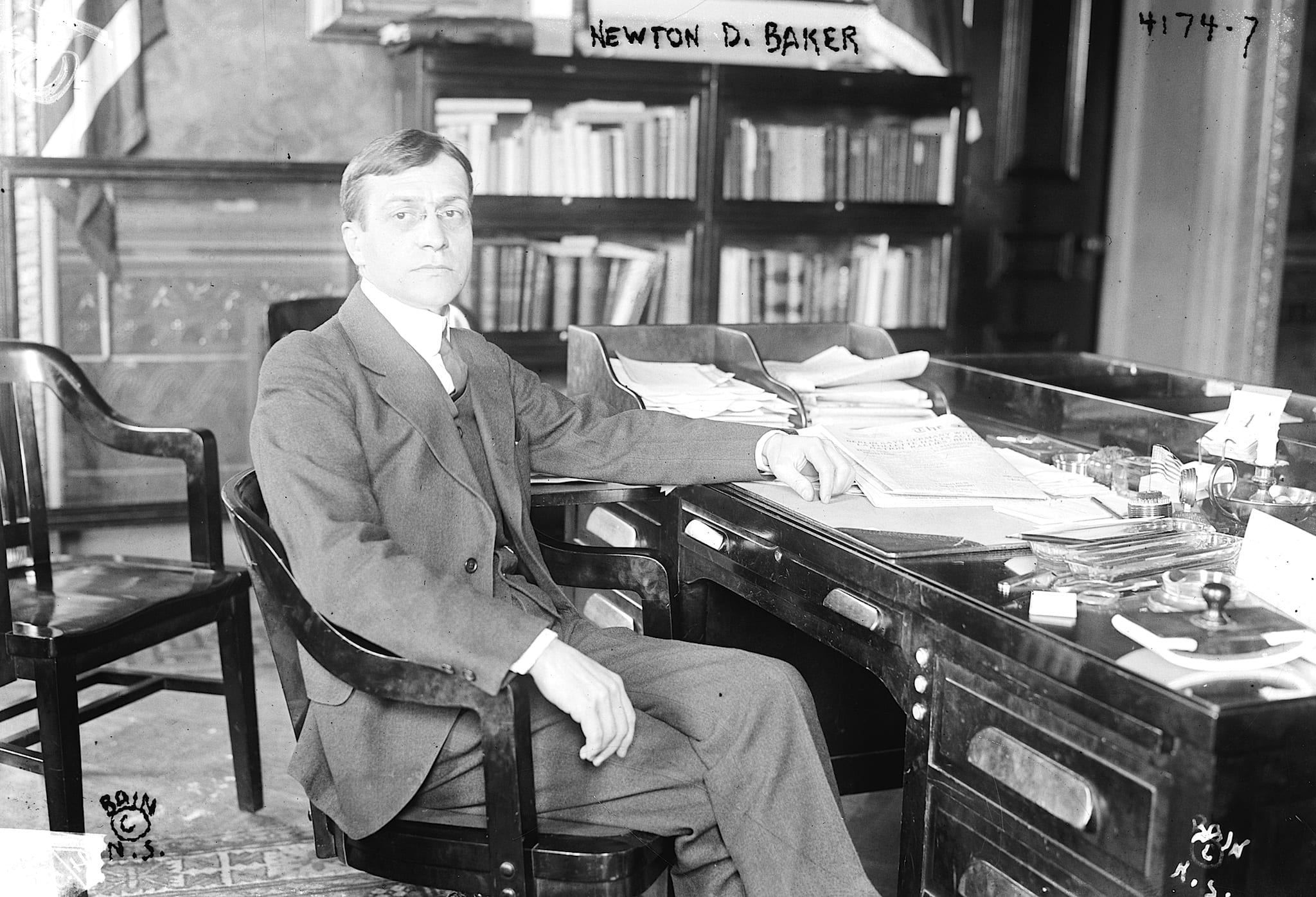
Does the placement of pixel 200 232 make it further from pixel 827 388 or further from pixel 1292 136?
pixel 1292 136

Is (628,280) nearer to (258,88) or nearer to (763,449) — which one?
(258,88)

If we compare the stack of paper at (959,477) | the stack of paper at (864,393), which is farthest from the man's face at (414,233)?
the stack of paper at (864,393)

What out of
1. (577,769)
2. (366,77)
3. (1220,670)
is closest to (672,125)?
(366,77)

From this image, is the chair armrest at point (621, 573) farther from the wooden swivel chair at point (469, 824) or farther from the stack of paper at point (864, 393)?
the stack of paper at point (864, 393)

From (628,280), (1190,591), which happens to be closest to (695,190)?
(628,280)

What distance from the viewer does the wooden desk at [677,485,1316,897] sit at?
1273mm

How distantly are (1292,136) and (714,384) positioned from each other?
11.2 feet

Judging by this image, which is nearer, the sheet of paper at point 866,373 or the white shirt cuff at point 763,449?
the white shirt cuff at point 763,449

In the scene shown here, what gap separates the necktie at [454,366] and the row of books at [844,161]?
2712 millimetres

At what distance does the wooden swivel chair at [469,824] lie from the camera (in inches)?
61.6

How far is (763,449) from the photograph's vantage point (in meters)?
2.17

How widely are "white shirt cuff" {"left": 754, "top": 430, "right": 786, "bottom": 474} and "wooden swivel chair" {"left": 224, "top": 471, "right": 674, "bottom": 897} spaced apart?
0.67 m

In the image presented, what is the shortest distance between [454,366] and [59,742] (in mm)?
1070

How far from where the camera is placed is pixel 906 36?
5016 mm
